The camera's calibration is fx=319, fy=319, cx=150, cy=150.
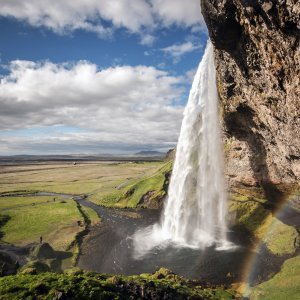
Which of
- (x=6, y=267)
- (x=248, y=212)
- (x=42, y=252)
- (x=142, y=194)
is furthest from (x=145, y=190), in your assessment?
(x=6, y=267)

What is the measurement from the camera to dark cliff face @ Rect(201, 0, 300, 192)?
78.4 ft

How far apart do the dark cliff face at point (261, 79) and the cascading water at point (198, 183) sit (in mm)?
4893

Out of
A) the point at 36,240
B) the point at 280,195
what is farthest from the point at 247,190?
the point at 36,240

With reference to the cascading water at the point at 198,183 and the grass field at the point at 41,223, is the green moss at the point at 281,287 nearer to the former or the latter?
the cascading water at the point at 198,183

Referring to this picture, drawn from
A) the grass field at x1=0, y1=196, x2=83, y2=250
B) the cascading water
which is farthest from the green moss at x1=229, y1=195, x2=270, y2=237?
the grass field at x1=0, y1=196, x2=83, y2=250

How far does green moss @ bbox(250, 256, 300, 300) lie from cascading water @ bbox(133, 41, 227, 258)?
13.5 metres

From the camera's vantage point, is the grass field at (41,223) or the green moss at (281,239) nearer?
the green moss at (281,239)

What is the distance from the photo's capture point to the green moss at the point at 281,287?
2519cm

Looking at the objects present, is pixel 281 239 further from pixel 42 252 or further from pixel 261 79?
pixel 42 252

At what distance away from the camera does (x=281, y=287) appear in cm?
2677

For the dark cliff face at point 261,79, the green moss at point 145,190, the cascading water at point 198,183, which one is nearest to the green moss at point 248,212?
the cascading water at point 198,183

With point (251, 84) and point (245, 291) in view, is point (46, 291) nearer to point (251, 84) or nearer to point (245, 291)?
point (245, 291)

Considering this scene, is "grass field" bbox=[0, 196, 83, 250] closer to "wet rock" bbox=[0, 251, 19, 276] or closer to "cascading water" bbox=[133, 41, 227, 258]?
"cascading water" bbox=[133, 41, 227, 258]

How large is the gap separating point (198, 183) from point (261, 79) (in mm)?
→ 27028
